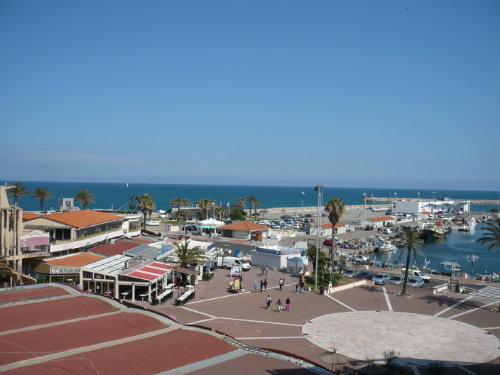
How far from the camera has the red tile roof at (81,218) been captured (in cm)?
3716

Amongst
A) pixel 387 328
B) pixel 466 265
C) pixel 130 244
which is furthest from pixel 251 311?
pixel 466 265

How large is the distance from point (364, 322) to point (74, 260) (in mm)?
22459

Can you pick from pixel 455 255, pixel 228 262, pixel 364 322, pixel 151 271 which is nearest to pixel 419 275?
pixel 228 262

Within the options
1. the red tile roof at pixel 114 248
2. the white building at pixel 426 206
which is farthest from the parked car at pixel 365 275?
the white building at pixel 426 206

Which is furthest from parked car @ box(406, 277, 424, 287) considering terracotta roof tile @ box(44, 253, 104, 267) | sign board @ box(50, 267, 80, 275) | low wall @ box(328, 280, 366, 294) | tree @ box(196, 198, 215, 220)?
tree @ box(196, 198, 215, 220)

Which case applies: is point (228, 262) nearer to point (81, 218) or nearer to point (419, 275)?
point (81, 218)

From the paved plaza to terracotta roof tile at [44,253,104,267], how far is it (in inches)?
315

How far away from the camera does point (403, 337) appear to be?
22828 mm

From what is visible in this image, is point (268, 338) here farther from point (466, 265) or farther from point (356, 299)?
point (466, 265)

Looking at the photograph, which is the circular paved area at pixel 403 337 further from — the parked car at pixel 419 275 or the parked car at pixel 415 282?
the parked car at pixel 419 275

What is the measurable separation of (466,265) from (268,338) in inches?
2180

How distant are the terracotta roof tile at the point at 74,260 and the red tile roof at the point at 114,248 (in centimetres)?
177

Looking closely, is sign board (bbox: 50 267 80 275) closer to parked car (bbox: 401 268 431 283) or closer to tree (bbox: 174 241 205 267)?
tree (bbox: 174 241 205 267)

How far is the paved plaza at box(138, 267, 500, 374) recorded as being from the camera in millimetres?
20375
